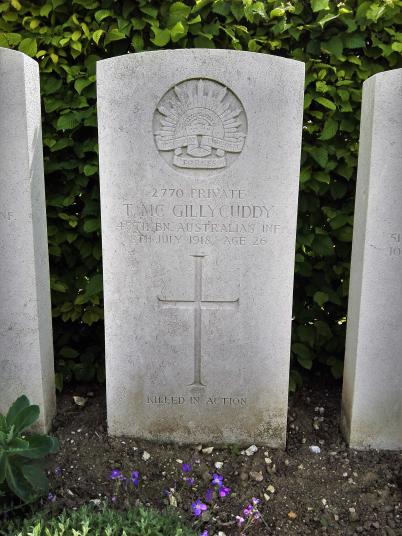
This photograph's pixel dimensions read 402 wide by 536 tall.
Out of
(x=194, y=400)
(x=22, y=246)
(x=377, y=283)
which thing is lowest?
(x=194, y=400)

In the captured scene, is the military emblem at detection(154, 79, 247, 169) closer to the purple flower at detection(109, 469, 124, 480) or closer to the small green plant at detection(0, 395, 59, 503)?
the small green plant at detection(0, 395, 59, 503)

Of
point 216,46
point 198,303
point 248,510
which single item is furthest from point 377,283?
point 216,46

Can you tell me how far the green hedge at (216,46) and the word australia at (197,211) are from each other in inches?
24.0

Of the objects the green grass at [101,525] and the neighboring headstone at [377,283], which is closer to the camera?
the green grass at [101,525]

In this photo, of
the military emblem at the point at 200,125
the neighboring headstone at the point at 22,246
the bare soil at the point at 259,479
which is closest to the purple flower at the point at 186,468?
the bare soil at the point at 259,479

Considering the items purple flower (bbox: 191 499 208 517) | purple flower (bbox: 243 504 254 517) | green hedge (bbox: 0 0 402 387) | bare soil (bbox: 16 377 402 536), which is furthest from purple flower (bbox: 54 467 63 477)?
purple flower (bbox: 243 504 254 517)

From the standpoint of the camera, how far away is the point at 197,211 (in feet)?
9.34

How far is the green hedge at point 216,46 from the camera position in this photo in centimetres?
314

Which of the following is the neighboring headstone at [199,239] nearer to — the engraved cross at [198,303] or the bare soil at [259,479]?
the engraved cross at [198,303]

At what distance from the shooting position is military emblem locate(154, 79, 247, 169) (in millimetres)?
2709

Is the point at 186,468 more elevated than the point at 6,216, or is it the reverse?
the point at 6,216

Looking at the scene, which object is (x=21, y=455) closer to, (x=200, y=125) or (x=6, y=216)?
(x=6, y=216)

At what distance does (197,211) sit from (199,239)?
15 cm

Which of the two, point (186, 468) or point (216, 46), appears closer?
point (186, 468)
